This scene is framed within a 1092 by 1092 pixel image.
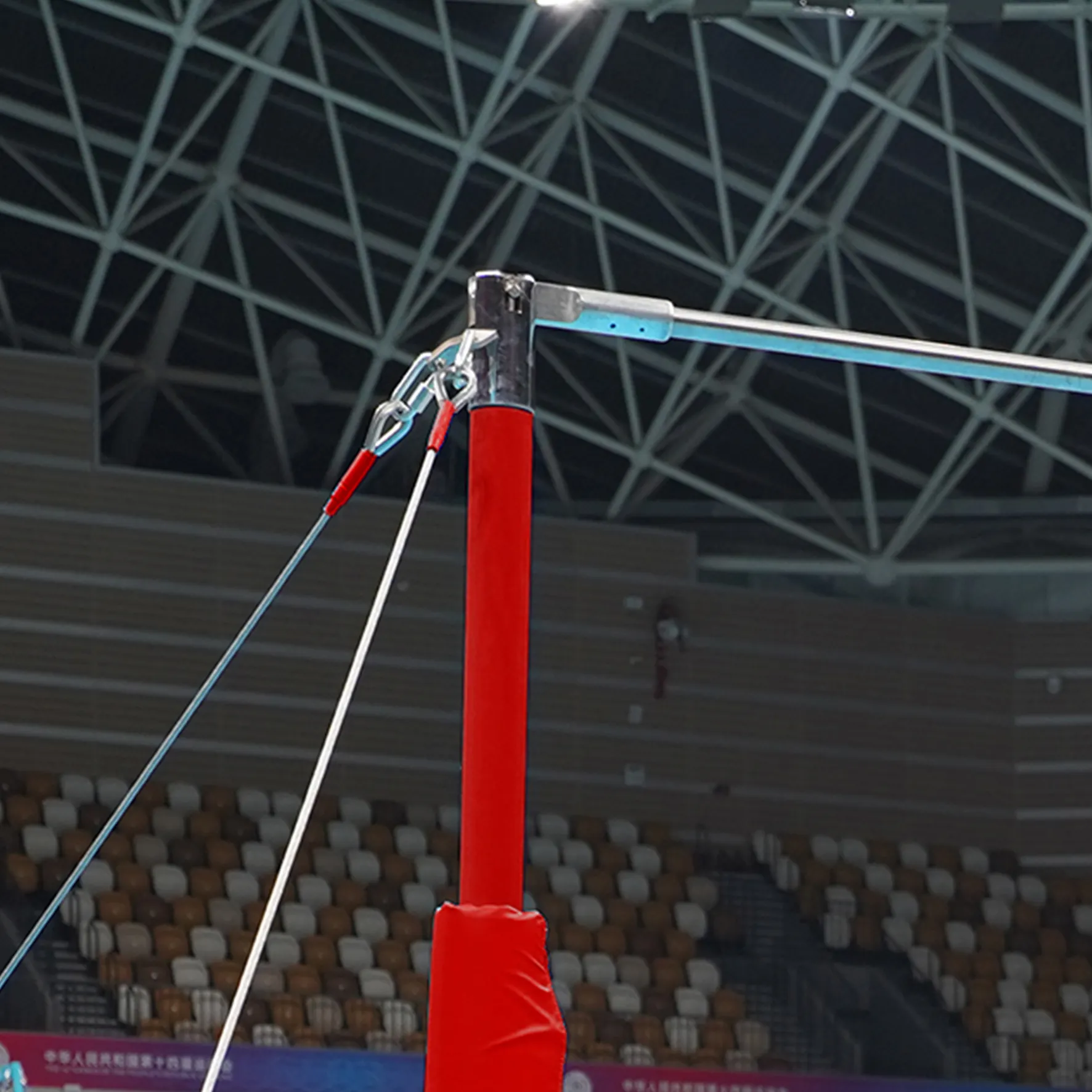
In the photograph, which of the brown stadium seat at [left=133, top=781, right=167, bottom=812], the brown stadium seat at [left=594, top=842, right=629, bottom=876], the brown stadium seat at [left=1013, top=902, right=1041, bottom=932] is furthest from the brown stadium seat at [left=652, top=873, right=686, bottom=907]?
the brown stadium seat at [left=133, top=781, right=167, bottom=812]

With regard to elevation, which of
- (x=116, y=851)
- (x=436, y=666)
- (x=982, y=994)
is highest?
(x=436, y=666)

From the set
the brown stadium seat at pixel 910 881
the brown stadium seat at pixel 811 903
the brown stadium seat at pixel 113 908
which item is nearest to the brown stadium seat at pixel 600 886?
the brown stadium seat at pixel 811 903

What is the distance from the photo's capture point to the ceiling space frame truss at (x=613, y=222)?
20797mm

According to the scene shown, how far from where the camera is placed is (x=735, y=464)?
2673 cm

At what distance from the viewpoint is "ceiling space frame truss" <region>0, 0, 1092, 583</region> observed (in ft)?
68.2

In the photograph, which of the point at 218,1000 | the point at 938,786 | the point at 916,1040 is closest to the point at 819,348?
the point at 218,1000

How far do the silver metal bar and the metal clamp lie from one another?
194mm

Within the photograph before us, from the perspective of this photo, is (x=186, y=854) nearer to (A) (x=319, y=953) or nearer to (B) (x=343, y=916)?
(B) (x=343, y=916)

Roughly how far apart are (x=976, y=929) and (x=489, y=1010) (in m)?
21.7

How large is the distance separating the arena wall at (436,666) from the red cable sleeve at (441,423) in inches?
743

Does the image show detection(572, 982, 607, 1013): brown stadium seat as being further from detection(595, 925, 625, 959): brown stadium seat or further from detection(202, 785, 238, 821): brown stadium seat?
detection(202, 785, 238, 821): brown stadium seat

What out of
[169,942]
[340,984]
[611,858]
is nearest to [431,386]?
[169,942]

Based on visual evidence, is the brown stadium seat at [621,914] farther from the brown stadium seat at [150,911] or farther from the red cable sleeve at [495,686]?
the red cable sleeve at [495,686]

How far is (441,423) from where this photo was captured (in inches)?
221
